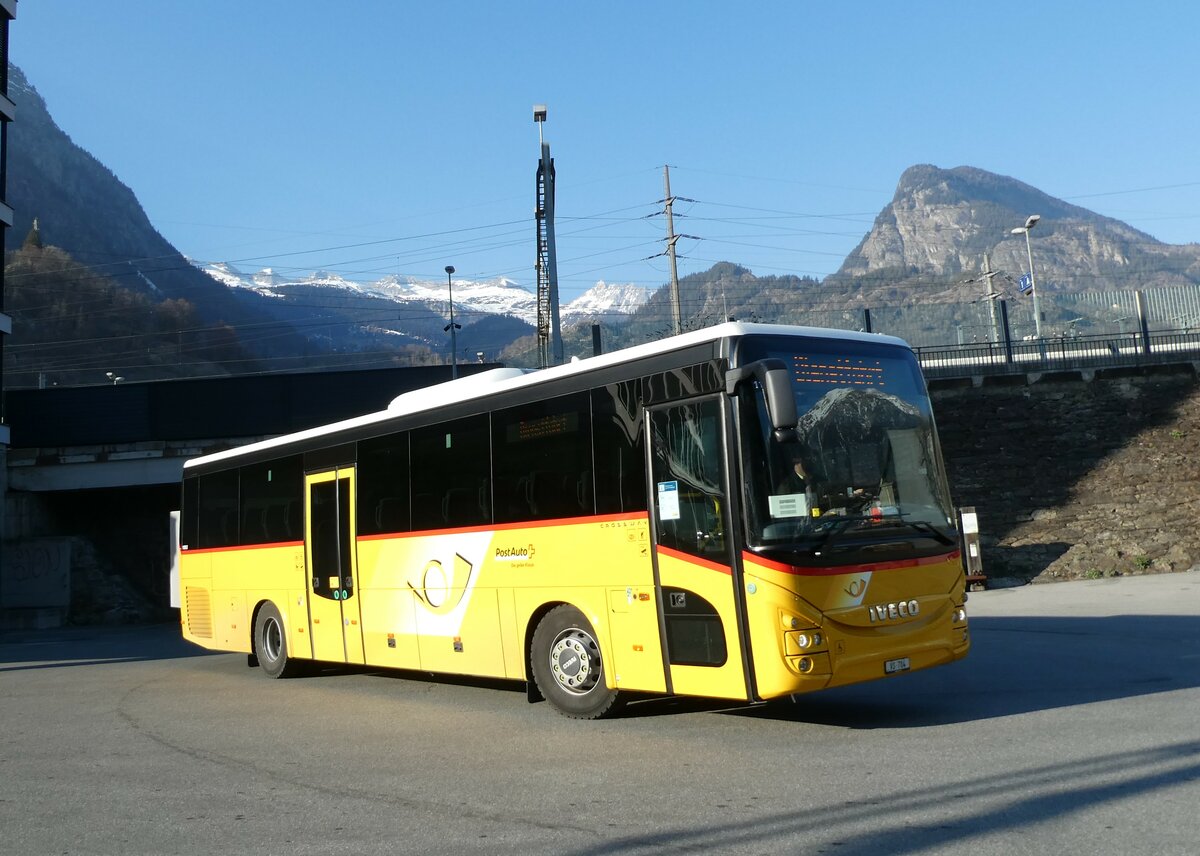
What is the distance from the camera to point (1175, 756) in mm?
7461

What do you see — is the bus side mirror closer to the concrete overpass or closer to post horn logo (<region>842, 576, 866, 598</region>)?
post horn logo (<region>842, 576, 866, 598</region>)

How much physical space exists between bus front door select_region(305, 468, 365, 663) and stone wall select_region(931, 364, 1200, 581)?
60.6 feet

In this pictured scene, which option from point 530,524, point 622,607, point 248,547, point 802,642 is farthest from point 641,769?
point 248,547

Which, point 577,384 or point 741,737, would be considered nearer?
point 741,737

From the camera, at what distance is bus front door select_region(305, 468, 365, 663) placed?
13508 mm

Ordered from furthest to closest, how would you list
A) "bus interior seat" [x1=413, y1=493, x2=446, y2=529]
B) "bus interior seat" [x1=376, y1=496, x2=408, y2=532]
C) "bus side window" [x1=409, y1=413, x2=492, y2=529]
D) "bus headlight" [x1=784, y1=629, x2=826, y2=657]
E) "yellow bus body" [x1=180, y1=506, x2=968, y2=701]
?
"bus interior seat" [x1=376, y1=496, x2=408, y2=532] → "bus interior seat" [x1=413, y1=493, x2=446, y2=529] → "bus side window" [x1=409, y1=413, x2=492, y2=529] → "yellow bus body" [x1=180, y1=506, x2=968, y2=701] → "bus headlight" [x1=784, y1=629, x2=826, y2=657]

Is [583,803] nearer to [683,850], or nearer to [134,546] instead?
[683,850]

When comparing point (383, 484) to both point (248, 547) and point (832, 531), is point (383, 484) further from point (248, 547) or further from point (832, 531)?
point (832, 531)

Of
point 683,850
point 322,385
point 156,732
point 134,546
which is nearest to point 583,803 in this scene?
point 683,850

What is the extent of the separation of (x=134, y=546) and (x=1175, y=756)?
41.7 m

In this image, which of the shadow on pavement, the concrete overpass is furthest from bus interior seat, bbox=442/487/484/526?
the concrete overpass

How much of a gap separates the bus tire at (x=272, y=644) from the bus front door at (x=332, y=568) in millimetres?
1074

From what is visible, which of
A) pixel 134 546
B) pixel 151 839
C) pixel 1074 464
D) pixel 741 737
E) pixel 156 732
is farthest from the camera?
pixel 134 546

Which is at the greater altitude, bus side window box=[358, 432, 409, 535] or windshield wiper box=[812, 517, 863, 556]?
bus side window box=[358, 432, 409, 535]
